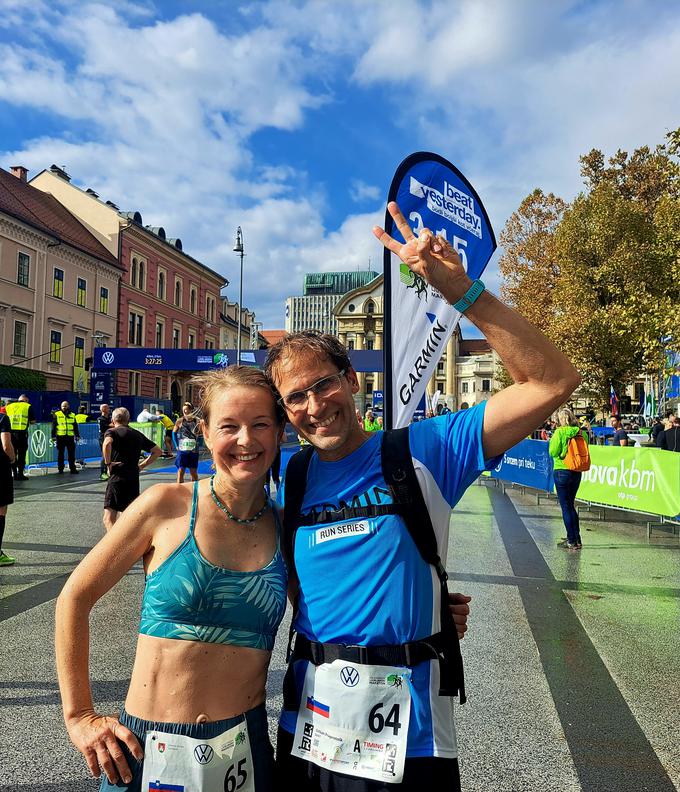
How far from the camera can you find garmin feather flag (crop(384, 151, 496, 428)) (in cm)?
354

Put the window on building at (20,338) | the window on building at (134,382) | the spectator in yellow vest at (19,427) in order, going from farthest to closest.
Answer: the window on building at (134,382) → the window on building at (20,338) → the spectator in yellow vest at (19,427)

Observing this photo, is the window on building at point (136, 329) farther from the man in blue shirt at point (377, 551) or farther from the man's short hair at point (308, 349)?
the man in blue shirt at point (377, 551)

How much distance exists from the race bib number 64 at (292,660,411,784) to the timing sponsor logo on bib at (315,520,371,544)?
309mm

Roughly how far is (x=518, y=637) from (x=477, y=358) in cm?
10191

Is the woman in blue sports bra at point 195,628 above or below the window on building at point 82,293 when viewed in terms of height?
below

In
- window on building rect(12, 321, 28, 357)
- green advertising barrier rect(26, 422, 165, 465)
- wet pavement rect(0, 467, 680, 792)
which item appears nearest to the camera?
wet pavement rect(0, 467, 680, 792)

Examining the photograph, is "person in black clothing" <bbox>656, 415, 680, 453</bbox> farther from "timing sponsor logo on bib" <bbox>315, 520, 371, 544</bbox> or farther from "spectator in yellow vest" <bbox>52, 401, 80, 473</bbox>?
"spectator in yellow vest" <bbox>52, 401, 80, 473</bbox>

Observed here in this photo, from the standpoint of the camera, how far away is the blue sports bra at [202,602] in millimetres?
1657

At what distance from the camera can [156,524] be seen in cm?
173

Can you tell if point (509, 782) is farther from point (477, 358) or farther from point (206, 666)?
point (477, 358)

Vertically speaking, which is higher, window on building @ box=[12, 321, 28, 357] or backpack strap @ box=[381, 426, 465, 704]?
window on building @ box=[12, 321, 28, 357]

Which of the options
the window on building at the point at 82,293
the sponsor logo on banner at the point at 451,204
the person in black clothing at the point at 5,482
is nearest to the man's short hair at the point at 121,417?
the person in black clothing at the point at 5,482

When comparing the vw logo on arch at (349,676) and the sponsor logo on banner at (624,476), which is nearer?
the vw logo on arch at (349,676)

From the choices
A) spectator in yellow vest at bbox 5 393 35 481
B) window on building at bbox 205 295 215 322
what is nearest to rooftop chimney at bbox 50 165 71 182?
window on building at bbox 205 295 215 322
